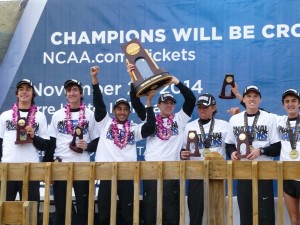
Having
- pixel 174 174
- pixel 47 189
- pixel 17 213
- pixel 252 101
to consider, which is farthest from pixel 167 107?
pixel 17 213

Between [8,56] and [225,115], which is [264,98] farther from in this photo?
[8,56]

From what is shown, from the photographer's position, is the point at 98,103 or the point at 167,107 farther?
the point at 167,107

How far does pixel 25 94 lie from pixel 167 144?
152 cm

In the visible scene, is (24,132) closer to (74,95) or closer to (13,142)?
(13,142)

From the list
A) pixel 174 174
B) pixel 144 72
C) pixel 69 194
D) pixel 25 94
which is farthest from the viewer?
pixel 25 94

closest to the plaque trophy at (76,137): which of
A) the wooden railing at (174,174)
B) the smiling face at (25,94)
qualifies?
the smiling face at (25,94)

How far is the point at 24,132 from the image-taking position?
6.07 metres

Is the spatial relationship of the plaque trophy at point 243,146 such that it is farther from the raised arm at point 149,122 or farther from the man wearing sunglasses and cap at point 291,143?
the raised arm at point 149,122

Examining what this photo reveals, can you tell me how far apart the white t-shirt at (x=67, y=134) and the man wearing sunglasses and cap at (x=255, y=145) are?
1383 millimetres

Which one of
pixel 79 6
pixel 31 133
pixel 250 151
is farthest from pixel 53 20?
pixel 250 151

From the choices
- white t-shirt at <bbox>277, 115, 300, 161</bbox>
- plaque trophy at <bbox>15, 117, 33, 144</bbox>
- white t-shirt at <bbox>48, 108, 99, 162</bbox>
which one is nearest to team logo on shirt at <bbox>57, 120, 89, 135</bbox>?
white t-shirt at <bbox>48, 108, 99, 162</bbox>

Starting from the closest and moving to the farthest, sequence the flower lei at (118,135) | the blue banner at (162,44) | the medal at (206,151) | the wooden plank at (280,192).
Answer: the wooden plank at (280,192)
the medal at (206,151)
the flower lei at (118,135)
the blue banner at (162,44)

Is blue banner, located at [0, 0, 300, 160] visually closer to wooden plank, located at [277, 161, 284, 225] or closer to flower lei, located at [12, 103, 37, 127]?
flower lei, located at [12, 103, 37, 127]

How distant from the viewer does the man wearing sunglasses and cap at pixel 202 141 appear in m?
5.87
